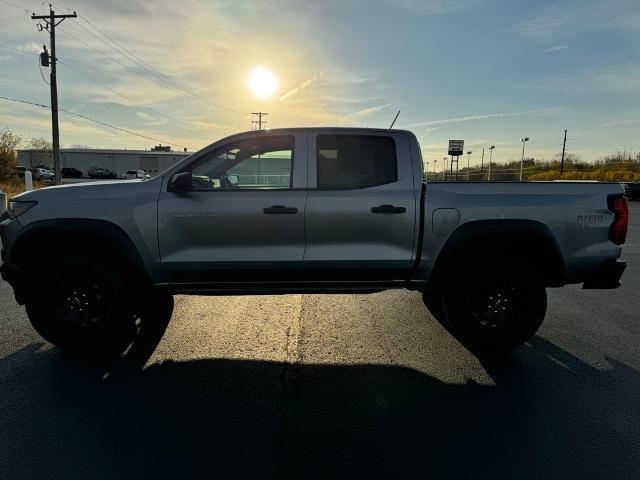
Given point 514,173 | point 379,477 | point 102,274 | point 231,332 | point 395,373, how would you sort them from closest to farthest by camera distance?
1. point 379,477
2. point 395,373
3. point 102,274
4. point 231,332
5. point 514,173

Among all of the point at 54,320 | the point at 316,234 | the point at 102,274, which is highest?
the point at 316,234

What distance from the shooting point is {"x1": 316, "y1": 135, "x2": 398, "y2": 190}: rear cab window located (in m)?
4.00

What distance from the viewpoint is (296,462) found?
2.36m

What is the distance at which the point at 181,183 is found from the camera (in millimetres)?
3730

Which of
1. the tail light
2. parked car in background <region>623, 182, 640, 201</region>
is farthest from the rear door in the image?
parked car in background <region>623, 182, 640, 201</region>

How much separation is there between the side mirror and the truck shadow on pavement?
1529 millimetres

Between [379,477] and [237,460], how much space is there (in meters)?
0.79

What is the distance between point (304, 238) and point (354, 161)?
904mm

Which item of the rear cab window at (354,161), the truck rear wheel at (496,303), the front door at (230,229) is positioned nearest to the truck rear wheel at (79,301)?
the front door at (230,229)

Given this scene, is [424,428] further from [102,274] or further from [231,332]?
[102,274]

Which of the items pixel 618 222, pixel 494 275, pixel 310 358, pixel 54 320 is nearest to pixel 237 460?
pixel 310 358

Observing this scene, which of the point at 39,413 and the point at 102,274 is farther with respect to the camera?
the point at 102,274

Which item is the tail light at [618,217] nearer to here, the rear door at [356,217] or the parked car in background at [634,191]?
the rear door at [356,217]

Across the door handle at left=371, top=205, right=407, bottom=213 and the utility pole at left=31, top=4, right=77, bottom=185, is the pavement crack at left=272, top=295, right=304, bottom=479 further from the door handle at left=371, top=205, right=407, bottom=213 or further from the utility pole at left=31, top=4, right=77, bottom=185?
the utility pole at left=31, top=4, right=77, bottom=185
